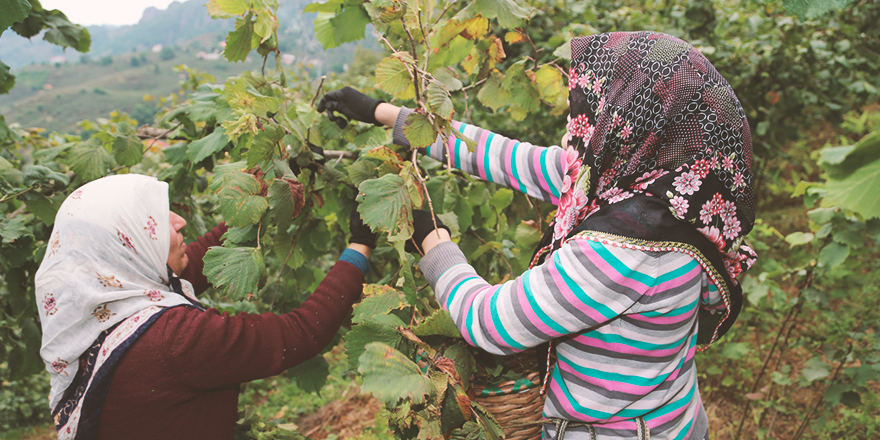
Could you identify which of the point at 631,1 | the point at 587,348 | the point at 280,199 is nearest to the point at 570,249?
the point at 587,348

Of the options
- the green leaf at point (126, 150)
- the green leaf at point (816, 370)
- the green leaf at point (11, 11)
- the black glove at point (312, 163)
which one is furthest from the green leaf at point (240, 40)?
the green leaf at point (816, 370)

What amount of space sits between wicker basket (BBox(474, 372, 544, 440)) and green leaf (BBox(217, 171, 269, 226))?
649mm

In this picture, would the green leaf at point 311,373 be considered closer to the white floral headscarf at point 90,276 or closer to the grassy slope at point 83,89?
the white floral headscarf at point 90,276

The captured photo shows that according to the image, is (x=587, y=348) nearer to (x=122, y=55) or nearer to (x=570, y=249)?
(x=570, y=249)

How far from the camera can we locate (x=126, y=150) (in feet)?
5.12

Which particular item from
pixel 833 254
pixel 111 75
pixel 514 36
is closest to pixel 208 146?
pixel 514 36

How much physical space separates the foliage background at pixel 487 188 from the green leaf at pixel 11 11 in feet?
1.39

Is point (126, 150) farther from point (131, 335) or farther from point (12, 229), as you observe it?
point (131, 335)

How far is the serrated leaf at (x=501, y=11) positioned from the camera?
4.02 ft

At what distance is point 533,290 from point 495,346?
0.15 meters

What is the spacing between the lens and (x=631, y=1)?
189 inches

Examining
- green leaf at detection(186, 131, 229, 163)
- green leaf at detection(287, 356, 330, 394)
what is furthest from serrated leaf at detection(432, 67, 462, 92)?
green leaf at detection(287, 356, 330, 394)

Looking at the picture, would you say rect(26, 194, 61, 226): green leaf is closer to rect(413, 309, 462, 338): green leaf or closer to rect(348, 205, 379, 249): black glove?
rect(348, 205, 379, 249): black glove

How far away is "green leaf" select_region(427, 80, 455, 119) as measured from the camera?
100 cm
